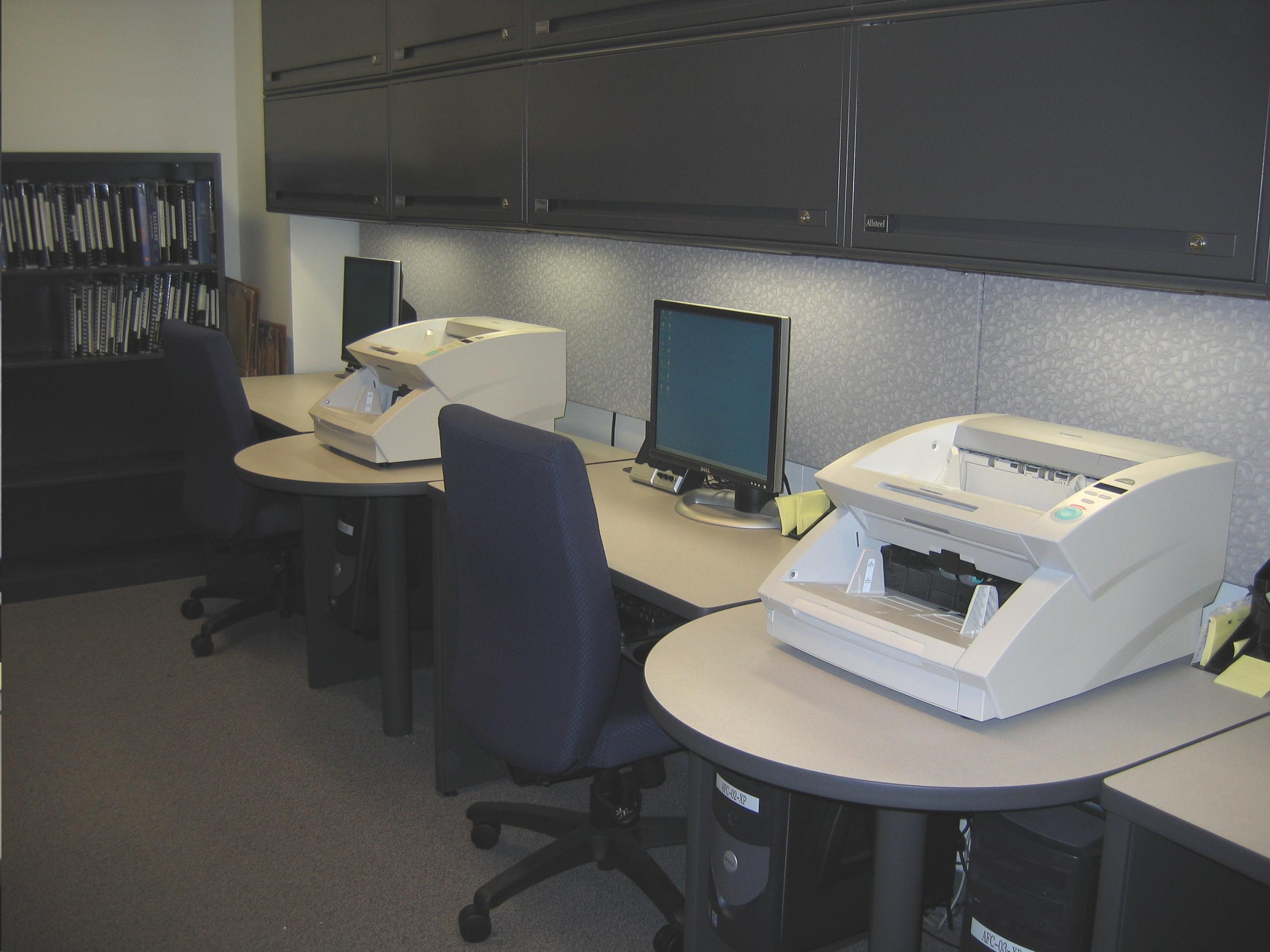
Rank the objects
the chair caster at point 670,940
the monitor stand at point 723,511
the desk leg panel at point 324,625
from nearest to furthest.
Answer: the chair caster at point 670,940 → the monitor stand at point 723,511 → the desk leg panel at point 324,625

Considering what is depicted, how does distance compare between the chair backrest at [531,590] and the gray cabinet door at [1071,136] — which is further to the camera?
the chair backrest at [531,590]

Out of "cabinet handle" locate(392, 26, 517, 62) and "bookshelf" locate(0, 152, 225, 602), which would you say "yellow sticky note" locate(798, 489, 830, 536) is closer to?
"cabinet handle" locate(392, 26, 517, 62)

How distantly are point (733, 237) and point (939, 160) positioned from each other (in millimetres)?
467

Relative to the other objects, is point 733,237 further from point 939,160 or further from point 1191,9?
point 1191,9

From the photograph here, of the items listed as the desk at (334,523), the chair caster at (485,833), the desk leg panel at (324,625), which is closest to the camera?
the chair caster at (485,833)

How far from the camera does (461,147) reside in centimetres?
272

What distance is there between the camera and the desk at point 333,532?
2418 millimetres

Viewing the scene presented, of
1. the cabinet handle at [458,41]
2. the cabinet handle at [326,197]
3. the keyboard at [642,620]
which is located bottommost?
the keyboard at [642,620]

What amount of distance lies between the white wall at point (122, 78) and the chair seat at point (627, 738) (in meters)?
3.02

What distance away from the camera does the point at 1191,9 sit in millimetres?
1304

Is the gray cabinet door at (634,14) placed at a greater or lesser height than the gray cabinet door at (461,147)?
greater

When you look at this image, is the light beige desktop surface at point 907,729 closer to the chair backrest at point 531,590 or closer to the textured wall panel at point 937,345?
the chair backrest at point 531,590

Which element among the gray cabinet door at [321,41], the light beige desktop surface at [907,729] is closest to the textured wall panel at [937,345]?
the light beige desktop surface at [907,729]

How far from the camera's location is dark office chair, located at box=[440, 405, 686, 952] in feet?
5.31
